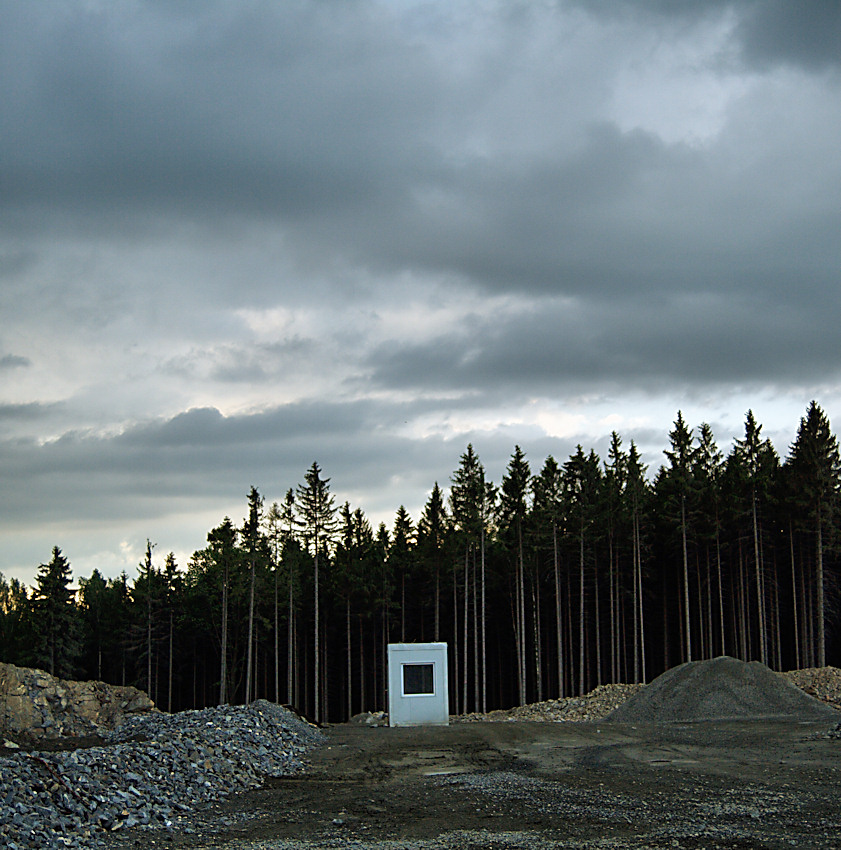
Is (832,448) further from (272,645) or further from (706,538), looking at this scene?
(272,645)

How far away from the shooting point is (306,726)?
26.9 metres

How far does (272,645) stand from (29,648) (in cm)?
1613

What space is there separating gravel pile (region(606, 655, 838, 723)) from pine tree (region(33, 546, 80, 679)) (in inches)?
1349

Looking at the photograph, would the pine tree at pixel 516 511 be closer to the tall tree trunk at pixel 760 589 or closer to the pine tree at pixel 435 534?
the pine tree at pixel 435 534

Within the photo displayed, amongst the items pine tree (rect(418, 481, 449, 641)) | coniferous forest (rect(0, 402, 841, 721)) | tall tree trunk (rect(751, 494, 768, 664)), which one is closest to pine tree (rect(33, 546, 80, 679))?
coniferous forest (rect(0, 402, 841, 721))

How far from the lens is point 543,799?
1420cm

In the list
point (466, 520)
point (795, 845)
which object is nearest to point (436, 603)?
point (466, 520)

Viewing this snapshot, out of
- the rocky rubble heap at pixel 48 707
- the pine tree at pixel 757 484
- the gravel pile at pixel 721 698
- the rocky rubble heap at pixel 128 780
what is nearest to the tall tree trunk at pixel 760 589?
the pine tree at pixel 757 484

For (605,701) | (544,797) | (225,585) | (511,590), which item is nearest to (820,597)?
(605,701)

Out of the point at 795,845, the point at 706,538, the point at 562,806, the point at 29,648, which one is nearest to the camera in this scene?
the point at 795,845

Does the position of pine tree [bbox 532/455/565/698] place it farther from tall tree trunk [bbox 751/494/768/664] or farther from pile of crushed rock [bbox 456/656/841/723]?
tall tree trunk [bbox 751/494/768/664]

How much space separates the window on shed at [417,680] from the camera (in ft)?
97.6

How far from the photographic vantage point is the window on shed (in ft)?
97.6

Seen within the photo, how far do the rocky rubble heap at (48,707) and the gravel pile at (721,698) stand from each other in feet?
72.8
